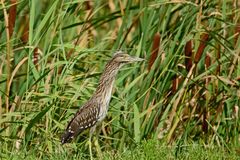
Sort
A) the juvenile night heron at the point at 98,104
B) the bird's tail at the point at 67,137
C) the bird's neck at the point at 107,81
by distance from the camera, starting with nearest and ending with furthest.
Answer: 1. the bird's tail at the point at 67,137
2. the juvenile night heron at the point at 98,104
3. the bird's neck at the point at 107,81

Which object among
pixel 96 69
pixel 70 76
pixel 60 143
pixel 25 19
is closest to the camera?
pixel 60 143

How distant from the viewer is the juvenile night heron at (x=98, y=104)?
6953 millimetres

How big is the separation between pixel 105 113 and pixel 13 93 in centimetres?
103

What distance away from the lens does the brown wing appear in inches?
272

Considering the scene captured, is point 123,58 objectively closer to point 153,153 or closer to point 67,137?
point 67,137

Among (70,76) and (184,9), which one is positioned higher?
(184,9)

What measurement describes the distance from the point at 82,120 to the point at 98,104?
0.58 ft

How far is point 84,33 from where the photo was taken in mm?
8133

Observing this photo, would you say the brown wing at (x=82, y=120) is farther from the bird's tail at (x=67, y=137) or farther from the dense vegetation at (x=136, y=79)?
the dense vegetation at (x=136, y=79)

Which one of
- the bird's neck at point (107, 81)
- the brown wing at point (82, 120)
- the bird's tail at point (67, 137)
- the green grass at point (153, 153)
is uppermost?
the bird's neck at point (107, 81)

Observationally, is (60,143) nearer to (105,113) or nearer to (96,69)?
(105,113)

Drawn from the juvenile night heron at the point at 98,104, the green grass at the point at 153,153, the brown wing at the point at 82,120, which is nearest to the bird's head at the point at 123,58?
the juvenile night heron at the point at 98,104

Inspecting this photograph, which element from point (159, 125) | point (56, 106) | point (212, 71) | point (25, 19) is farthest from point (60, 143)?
point (25, 19)

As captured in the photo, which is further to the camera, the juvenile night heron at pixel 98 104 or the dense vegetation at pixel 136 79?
the dense vegetation at pixel 136 79
